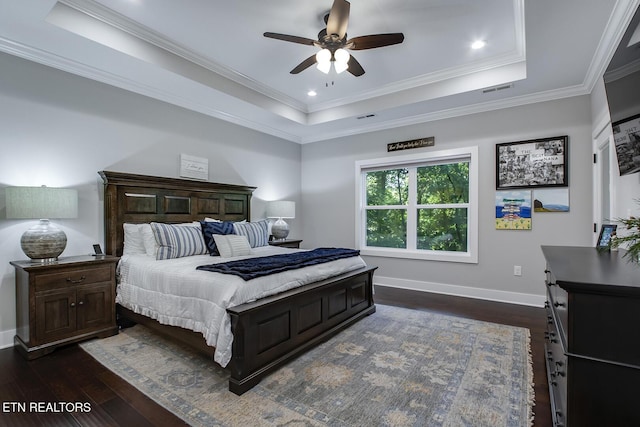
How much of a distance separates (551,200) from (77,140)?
545 cm

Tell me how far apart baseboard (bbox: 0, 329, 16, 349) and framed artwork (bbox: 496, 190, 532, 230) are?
542cm

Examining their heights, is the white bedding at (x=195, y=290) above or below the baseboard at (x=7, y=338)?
above

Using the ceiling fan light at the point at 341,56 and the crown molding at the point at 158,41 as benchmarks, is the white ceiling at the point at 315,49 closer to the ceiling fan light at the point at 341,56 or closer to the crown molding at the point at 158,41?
the crown molding at the point at 158,41

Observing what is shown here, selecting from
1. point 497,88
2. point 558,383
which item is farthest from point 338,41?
point 558,383

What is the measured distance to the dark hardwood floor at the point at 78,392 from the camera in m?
1.78

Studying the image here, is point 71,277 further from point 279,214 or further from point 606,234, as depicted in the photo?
point 606,234

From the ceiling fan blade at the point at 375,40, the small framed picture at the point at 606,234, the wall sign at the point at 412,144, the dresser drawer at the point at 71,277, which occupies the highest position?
the ceiling fan blade at the point at 375,40

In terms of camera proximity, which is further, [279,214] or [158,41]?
[279,214]

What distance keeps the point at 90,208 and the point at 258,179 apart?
248 cm

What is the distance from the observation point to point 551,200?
12.6 feet

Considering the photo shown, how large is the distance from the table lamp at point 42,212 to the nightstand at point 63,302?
0.39 ft

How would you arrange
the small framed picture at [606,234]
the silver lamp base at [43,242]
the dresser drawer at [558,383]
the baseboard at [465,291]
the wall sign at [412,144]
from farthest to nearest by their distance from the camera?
the wall sign at [412,144], the baseboard at [465,291], the silver lamp base at [43,242], the small framed picture at [606,234], the dresser drawer at [558,383]

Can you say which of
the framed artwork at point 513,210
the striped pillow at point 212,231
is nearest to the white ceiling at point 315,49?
the framed artwork at point 513,210

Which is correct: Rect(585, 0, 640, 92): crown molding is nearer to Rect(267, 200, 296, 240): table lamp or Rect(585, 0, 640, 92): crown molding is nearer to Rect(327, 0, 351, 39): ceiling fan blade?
Rect(327, 0, 351, 39): ceiling fan blade
